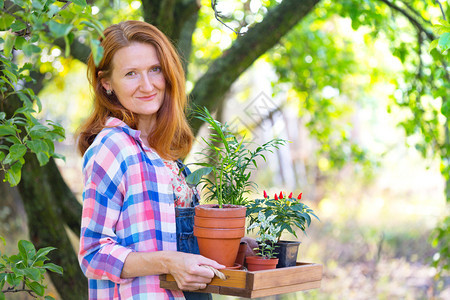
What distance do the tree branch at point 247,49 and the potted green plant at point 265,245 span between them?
4.26ft

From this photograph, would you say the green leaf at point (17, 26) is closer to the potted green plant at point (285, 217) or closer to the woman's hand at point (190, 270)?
the woman's hand at point (190, 270)

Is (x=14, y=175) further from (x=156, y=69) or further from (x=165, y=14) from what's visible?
(x=165, y=14)

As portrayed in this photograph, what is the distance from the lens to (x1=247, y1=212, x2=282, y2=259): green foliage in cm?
154

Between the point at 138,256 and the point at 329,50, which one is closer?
the point at 138,256

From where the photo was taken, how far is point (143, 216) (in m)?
1.54

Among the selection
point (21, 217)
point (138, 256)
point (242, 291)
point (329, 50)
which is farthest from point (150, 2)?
point (21, 217)

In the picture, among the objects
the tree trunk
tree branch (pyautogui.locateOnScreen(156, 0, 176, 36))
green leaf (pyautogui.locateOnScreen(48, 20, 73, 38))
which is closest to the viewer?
green leaf (pyautogui.locateOnScreen(48, 20, 73, 38))

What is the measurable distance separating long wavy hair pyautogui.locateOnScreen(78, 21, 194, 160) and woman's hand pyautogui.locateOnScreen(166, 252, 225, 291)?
0.46 metres

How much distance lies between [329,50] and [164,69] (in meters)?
4.42

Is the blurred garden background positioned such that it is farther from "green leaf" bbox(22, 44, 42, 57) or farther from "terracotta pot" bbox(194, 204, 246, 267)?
"terracotta pot" bbox(194, 204, 246, 267)

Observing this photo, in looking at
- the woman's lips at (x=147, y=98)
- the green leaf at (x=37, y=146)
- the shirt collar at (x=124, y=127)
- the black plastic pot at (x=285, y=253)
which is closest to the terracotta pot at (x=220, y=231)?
the black plastic pot at (x=285, y=253)

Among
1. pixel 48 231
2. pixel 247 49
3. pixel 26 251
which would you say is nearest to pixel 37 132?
pixel 26 251

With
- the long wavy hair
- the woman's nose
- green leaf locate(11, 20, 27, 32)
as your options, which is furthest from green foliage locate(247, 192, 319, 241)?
green leaf locate(11, 20, 27, 32)

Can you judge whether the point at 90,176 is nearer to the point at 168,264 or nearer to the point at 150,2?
the point at 168,264
